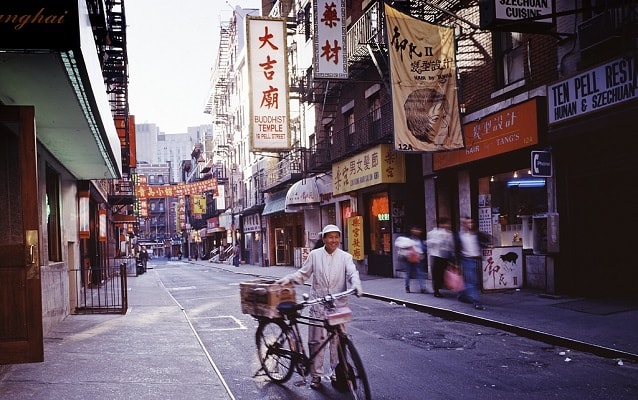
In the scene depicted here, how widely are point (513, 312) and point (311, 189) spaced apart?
19522 mm

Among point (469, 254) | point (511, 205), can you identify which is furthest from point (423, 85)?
point (469, 254)

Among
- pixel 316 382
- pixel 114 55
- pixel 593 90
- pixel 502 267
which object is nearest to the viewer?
pixel 316 382

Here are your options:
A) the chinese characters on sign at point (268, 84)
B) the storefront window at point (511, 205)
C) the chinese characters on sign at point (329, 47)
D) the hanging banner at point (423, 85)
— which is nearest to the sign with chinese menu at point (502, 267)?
the storefront window at point (511, 205)

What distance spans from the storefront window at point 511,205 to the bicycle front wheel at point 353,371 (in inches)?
395

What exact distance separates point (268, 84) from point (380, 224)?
734 centimetres

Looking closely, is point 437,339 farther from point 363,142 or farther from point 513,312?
point 363,142

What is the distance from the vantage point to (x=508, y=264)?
1400 centimetres

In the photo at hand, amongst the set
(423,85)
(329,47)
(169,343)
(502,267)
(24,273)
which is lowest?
(169,343)

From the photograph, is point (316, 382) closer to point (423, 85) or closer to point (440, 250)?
point (440, 250)

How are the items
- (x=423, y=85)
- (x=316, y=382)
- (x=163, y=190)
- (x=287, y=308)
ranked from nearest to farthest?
(x=287, y=308), (x=316, y=382), (x=423, y=85), (x=163, y=190)

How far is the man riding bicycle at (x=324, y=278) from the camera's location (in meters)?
6.62

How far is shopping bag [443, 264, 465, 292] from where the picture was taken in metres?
14.7

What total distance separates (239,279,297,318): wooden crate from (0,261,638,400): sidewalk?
1.00m

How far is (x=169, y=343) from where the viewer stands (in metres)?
9.89
